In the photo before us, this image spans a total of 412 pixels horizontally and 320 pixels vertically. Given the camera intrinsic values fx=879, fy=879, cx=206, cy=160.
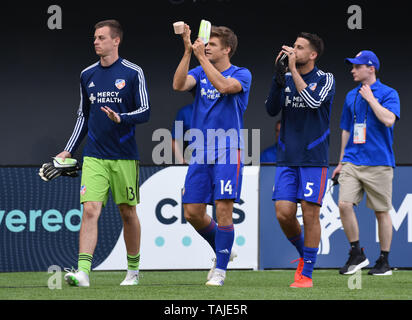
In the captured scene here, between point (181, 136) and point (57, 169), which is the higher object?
point (181, 136)

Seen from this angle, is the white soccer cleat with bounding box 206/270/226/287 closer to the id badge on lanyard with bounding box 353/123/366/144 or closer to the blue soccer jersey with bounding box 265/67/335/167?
the blue soccer jersey with bounding box 265/67/335/167

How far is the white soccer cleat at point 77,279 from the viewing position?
22.1ft

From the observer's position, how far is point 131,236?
7.45 meters

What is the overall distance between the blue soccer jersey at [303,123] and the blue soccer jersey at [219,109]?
0.26 meters

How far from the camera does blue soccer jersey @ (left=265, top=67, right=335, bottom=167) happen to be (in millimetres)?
7136

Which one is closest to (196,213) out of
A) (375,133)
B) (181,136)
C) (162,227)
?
(162,227)

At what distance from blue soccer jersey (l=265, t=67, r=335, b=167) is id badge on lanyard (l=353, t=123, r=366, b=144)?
1655 millimetres

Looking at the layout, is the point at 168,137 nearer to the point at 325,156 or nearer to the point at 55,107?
the point at 55,107

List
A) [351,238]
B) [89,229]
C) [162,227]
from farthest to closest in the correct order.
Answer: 1. [162,227]
2. [351,238]
3. [89,229]

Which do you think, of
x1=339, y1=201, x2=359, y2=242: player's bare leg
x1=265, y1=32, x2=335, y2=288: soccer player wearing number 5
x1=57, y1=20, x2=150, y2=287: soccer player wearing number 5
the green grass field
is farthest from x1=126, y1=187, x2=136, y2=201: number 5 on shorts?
x1=339, y1=201, x2=359, y2=242: player's bare leg

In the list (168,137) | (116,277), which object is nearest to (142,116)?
(116,277)

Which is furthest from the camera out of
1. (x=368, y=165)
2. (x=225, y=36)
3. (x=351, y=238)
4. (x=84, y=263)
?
(x=351, y=238)

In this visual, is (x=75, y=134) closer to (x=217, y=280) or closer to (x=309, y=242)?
(x=217, y=280)

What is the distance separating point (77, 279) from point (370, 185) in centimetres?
348
